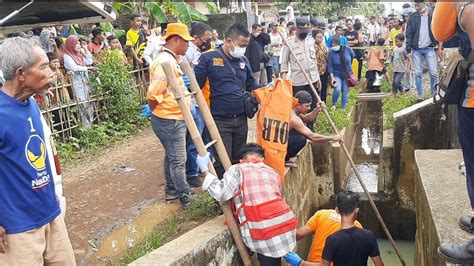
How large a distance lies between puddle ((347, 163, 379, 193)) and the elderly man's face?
810 cm

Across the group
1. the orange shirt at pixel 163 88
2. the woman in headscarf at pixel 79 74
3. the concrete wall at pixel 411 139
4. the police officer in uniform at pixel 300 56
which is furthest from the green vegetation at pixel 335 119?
the woman in headscarf at pixel 79 74

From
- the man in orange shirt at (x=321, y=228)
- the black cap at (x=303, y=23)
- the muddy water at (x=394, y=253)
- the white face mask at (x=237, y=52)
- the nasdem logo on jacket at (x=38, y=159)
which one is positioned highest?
the black cap at (x=303, y=23)

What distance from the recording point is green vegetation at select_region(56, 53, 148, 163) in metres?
7.85

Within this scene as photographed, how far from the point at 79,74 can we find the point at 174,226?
4434 millimetres

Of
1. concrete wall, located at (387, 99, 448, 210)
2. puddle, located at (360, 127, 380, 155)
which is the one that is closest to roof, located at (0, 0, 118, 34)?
concrete wall, located at (387, 99, 448, 210)

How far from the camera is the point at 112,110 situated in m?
8.73

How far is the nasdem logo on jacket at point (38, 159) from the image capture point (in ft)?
8.64

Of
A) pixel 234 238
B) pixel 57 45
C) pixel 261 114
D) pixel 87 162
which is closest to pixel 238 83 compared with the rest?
pixel 261 114

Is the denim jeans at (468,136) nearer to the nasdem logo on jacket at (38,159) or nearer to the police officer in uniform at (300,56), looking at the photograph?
the nasdem logo on jacket at (38,159)

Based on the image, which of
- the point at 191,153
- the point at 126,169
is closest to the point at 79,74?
the point at 126,169

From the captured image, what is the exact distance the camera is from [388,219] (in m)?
8.48

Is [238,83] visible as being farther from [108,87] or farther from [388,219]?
[388,219]

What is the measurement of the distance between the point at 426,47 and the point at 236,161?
17.3 ft

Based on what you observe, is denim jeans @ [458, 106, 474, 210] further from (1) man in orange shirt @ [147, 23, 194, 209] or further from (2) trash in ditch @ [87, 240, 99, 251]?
(2) trash in ditch @ [87, 240, 99, 251]
